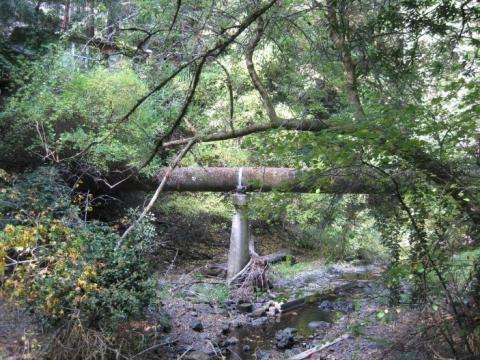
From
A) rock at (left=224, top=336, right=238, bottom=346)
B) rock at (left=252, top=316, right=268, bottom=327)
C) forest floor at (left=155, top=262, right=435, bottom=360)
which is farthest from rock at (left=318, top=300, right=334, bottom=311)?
rock at (left=224, top=336, right=238, bottom=346)

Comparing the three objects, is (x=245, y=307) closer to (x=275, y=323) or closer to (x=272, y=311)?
(x=272, y=311)

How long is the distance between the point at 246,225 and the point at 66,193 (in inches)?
181

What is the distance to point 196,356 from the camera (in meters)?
6.96

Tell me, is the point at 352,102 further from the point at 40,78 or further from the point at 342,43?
the point at 40,78

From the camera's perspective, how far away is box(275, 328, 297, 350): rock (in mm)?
7784

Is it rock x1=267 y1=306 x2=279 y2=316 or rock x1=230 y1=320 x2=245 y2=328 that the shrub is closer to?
rock x1=230 y1=320 x2=245 y2=328

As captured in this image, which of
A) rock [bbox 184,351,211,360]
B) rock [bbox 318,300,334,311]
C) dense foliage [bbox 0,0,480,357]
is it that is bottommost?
rock [bbox 184,351,211,360]

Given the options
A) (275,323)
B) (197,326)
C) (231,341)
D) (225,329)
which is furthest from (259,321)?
(197,326)

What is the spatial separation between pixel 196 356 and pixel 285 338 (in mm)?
1714

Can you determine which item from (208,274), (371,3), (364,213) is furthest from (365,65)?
(208,274)

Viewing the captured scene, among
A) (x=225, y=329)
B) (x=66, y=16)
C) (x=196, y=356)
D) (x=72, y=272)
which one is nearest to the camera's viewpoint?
(x=72, y=272)

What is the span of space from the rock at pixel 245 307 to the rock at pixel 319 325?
1.30 meters

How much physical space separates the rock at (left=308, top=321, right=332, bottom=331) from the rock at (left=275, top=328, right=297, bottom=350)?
0.56 metres

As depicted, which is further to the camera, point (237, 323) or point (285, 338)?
point (237, 323)
